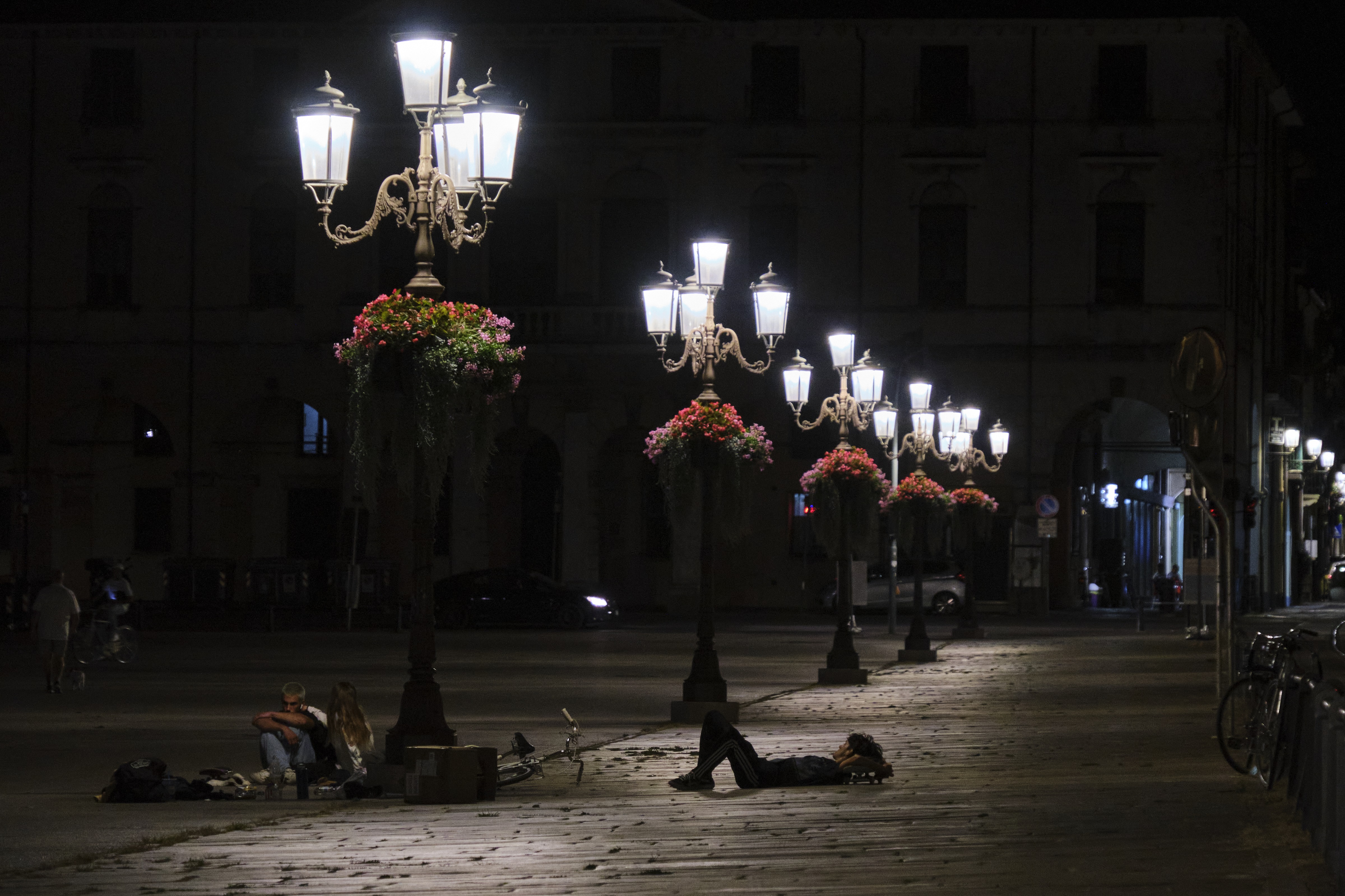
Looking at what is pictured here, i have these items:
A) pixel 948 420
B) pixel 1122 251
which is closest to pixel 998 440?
pixel 948 420

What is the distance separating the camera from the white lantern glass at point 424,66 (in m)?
14.9

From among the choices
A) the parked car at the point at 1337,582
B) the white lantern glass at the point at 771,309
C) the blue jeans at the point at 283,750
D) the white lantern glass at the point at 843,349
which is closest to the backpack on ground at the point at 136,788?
the blue jeans at the point at 283,750

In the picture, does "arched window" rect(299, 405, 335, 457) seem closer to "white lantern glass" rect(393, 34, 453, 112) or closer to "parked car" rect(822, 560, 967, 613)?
"parked car" rect(822, 560, 967, 613)

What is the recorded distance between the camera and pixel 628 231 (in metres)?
54.9

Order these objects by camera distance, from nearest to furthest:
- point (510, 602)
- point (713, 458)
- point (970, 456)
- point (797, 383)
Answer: point (713, 458) < point (797, 383) < point (970, 456) < point (510, 602)

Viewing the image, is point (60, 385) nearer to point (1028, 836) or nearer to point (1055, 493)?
point (1055, 493)

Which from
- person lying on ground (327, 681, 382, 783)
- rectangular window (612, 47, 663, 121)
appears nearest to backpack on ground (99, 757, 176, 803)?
person lying on ground (327, 681, 382, 783)

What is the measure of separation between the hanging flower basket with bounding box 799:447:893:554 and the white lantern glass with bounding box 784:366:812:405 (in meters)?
2.09

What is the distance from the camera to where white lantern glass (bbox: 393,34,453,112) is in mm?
14914

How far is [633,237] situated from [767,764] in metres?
41.2

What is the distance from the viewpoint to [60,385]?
55.2 meters

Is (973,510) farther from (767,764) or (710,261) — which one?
(767,764)

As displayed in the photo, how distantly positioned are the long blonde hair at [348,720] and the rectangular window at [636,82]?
4045 centimetres

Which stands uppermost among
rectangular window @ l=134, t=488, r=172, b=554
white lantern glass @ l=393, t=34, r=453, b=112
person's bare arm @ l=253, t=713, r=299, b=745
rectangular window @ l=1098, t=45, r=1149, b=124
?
rectangular window @ l=1098, t=45, r=1149, b=124
